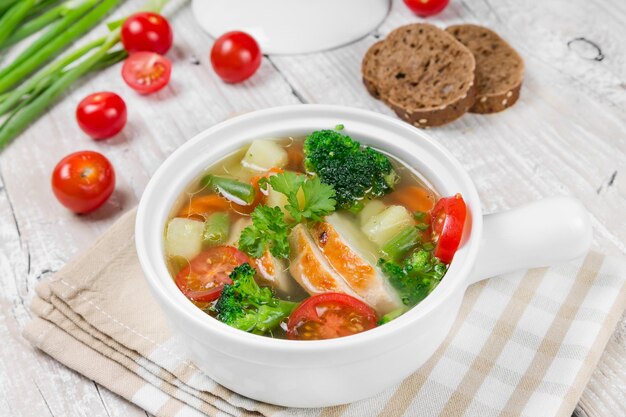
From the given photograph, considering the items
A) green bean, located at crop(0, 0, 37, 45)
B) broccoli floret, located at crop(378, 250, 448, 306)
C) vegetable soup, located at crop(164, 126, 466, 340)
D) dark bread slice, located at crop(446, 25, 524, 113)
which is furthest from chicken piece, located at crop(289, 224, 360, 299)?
green bean, located at crop(0, 0, 37, 45)

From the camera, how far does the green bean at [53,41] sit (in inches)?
130

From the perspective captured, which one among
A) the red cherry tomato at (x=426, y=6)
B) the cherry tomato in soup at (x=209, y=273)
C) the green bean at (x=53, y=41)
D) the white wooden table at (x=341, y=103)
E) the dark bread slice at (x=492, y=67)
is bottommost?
the white wooden table at (x=341, y=103)

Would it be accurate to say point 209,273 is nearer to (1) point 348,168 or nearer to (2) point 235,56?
(1) point 348,168

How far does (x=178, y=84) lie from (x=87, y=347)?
4.84 ft

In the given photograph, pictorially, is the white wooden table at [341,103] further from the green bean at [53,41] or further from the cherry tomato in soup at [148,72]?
the green bean at [53,41]

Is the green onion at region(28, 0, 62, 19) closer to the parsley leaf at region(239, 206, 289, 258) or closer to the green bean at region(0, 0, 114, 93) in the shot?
the green bean at region(0, 0, 114, 93)

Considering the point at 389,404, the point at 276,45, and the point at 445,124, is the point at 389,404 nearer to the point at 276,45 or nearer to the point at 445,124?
the point at 445,124

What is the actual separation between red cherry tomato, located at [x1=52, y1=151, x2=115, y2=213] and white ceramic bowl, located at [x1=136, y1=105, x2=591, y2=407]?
23.7 inches

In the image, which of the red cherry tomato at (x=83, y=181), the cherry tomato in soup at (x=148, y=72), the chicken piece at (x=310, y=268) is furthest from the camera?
the cherry tomato in soup at (x=148, y=72)

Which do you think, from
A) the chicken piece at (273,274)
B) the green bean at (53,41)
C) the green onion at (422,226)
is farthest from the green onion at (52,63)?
the green onion at (422,226)

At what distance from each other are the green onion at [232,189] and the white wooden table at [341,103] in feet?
2.15

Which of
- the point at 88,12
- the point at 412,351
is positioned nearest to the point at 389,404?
the point at 412,351

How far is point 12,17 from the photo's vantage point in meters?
3.42

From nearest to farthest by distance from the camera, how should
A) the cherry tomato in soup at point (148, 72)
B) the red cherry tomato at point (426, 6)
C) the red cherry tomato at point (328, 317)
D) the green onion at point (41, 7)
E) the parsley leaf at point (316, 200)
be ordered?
the red cherry tomato at point (328, 317), the parsley leaf at point (316, 200), the cherry tomato in soup at point (148, 72), the red cherry tomato at point (426, 6), the green onion at point (41, 7)
